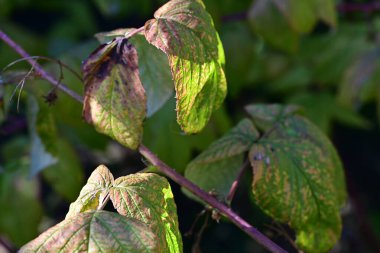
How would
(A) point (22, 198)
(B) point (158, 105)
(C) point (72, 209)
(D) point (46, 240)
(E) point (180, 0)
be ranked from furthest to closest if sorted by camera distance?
(A) point (22, 198) → (B) point (158, 105) → (E) point (180, 0) → (C) point (72, 209) → (D) point (46, 240)

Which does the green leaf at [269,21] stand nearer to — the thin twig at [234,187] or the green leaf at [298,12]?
the green leaf at [298,12]

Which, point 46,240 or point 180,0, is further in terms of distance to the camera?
point 180,0

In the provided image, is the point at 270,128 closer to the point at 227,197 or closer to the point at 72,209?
the point at 227,197

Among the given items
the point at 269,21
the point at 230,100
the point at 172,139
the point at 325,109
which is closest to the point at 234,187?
the point at 172,139

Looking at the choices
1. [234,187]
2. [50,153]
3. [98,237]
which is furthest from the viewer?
[50,153]

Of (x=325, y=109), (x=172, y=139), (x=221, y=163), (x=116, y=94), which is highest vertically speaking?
(x=116, y=94)

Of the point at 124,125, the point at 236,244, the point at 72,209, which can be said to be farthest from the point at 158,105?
the point at 236,244

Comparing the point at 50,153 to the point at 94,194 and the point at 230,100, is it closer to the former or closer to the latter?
the point at 94,194
